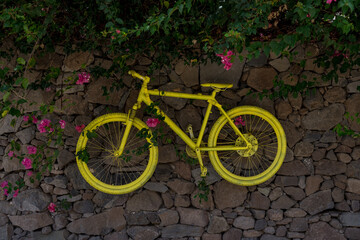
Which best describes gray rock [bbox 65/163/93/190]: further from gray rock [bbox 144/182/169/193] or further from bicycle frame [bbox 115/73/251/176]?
bicycle frame [bbox 115/73/251/176]

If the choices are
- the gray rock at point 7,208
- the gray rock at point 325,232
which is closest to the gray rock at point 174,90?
the gray rock at point 325,232

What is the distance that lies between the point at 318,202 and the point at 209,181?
1.11 metres

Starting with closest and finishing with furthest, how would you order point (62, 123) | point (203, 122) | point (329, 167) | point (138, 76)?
point (138, 76) → point (203, 122) → point (62, 123) → point (329, 167)

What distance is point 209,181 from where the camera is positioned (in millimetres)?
3732

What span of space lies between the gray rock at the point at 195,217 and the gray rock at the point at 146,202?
274 millimetres

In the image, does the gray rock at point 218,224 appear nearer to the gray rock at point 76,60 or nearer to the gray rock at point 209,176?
the gray rock at point 209,176

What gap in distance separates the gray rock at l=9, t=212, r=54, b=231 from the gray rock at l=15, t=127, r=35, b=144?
0.76 metres

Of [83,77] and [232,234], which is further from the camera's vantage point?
[232,234]

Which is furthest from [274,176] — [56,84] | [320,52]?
[56,84]

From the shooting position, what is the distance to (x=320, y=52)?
11.7 ft

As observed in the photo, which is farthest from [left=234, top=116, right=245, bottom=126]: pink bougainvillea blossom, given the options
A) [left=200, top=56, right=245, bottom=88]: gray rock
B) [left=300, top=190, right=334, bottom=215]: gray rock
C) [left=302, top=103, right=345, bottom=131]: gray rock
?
[left=300, top=190, right=334, bottom=215]: gray rock

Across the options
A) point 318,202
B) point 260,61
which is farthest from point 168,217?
point 260,61

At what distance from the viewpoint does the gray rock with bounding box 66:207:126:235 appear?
3.76 m

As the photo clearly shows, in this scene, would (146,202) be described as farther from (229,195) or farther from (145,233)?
(229,195)
